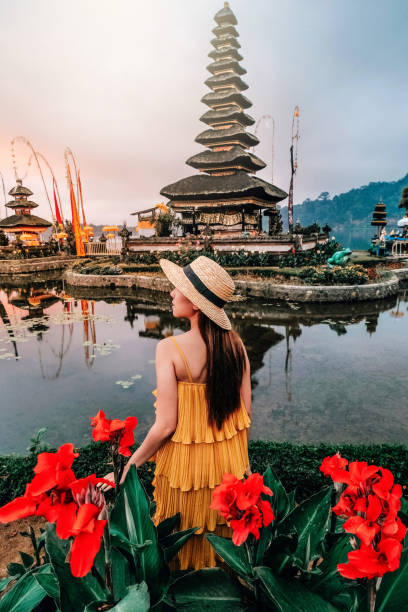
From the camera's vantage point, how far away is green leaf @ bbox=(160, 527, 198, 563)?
135cm

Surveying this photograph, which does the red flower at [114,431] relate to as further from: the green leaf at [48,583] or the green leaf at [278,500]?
the green leaf at [278,500]

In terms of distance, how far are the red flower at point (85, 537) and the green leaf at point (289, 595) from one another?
2.23ft

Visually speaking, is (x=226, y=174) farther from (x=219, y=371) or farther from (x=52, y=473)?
(x=52, y=473)

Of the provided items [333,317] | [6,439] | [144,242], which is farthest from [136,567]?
[144,242]

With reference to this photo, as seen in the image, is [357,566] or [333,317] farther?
[333,317]

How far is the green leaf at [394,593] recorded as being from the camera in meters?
1.09

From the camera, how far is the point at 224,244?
66.6 feet

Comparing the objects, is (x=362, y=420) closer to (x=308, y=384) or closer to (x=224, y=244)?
(x=308, y=384)

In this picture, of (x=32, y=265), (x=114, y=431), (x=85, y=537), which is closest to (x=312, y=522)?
(x=114, y=431)

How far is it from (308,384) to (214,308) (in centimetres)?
499

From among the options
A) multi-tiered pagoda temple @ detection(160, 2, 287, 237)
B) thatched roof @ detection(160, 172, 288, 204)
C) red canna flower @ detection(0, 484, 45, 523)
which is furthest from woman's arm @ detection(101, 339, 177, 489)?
thatched roof @ detection(160, 172, 288, 204)

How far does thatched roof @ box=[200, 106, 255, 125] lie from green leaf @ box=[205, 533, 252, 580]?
103 feet

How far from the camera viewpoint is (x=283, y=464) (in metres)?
3.24

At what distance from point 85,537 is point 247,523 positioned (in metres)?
0.46
